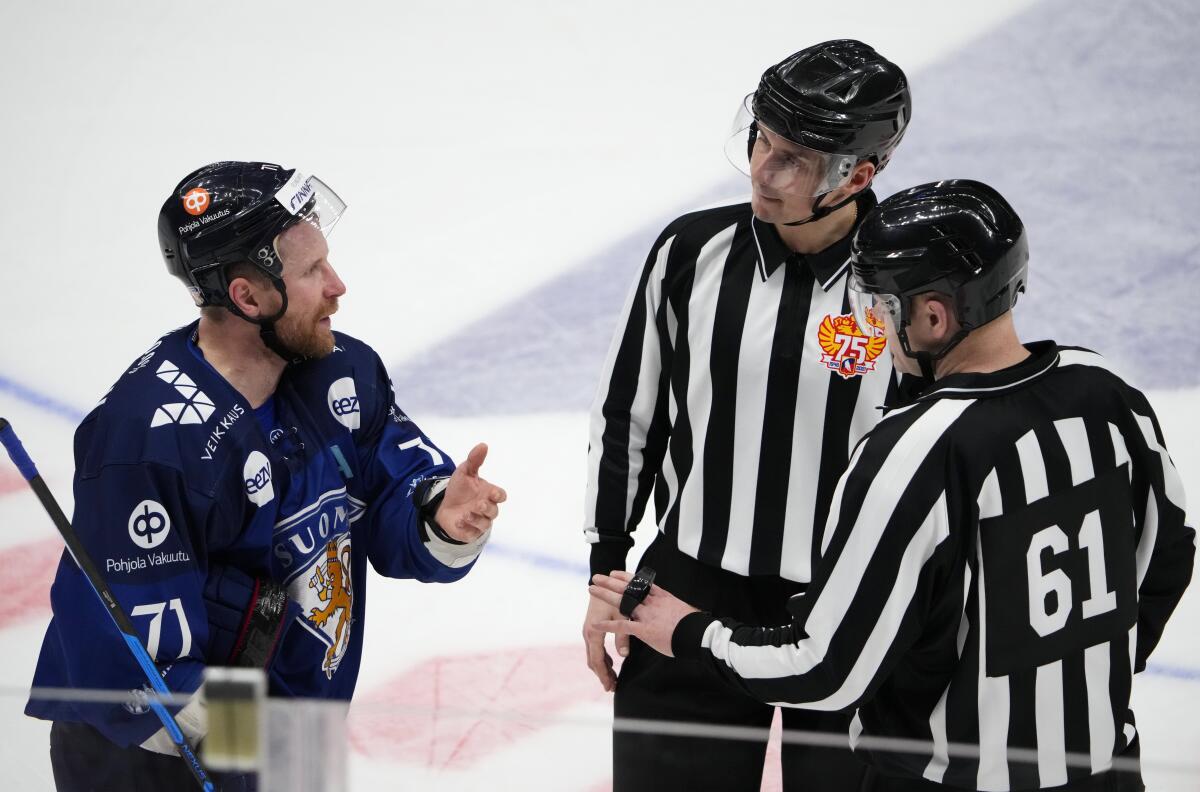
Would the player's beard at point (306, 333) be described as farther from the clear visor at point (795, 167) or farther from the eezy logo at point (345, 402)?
the clear visor at point (795, 167)

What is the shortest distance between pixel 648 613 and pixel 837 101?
0.74m

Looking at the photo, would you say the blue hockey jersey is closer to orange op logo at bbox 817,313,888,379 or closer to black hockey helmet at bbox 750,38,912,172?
orange op logo at bbox 817,313,888,379

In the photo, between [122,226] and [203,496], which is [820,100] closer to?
[203,496]

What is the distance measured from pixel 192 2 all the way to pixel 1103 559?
485cm

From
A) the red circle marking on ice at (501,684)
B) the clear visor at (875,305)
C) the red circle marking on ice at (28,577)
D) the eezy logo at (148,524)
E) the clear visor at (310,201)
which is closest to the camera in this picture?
the clear visor at (875,305)

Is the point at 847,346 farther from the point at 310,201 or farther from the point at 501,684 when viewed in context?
the point at 501,684

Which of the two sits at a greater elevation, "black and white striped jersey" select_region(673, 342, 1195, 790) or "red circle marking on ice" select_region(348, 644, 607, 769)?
"black and white striped jersey" select_region(673, 342, 1195, 790)

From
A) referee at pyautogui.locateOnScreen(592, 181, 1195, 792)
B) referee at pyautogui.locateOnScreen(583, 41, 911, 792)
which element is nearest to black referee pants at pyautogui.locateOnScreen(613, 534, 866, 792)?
referee at pyautogui.locateOnScreen(583, 41, 911, 792)

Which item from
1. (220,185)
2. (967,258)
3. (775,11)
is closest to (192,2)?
(775,11)

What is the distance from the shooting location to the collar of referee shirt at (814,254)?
183cm

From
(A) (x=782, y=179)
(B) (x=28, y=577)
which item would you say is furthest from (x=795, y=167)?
(B) (x=28, y=577)

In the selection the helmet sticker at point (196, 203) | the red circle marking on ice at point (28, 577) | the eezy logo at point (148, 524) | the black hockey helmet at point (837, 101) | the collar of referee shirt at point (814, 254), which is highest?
the helmet sticker at point (196, 203)

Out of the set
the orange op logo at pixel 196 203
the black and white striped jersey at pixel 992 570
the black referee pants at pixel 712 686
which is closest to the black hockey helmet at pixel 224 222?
the orange op logo at pixel 196 203

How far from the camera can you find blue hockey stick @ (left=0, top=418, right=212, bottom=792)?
5.03ft
